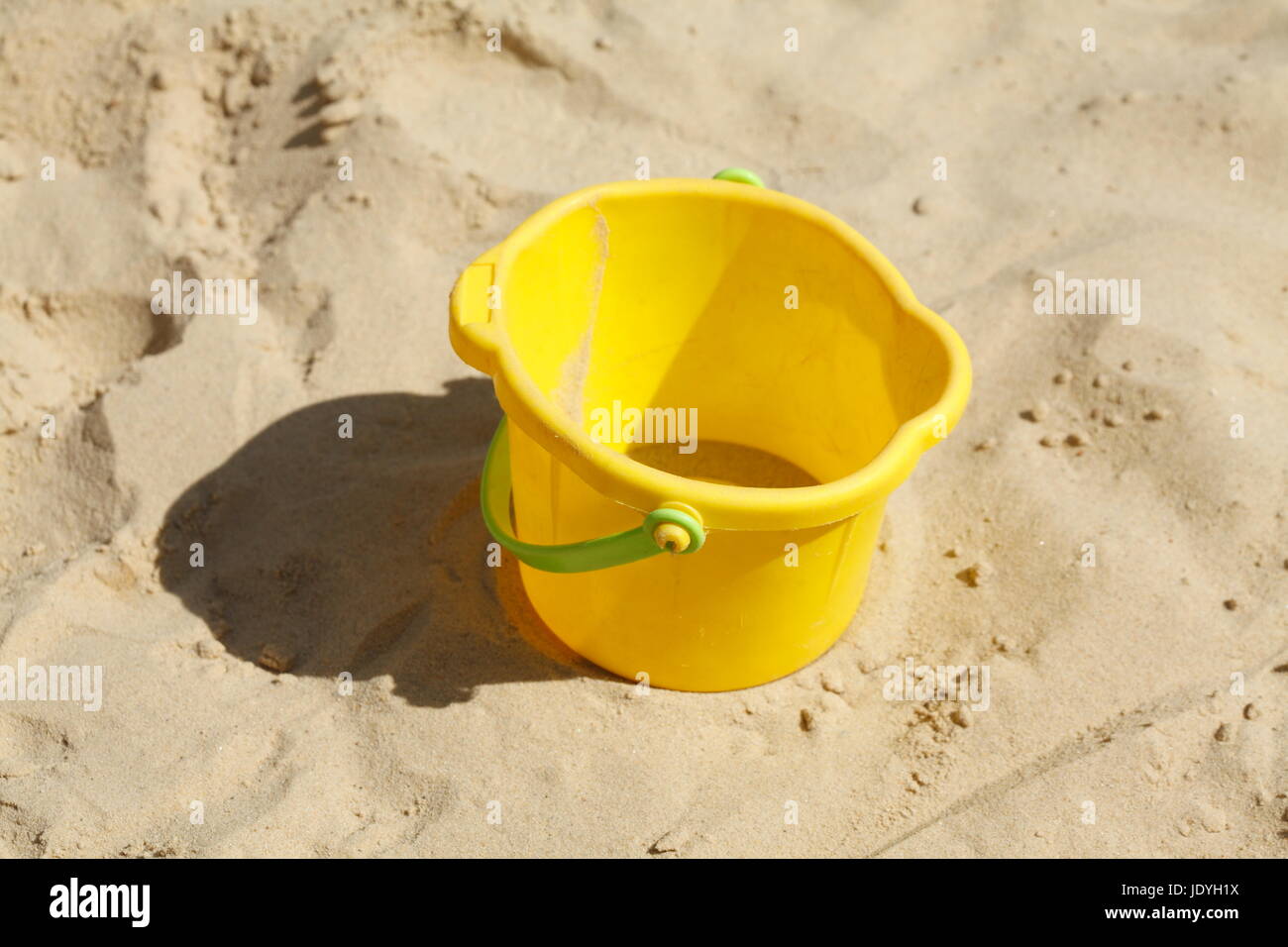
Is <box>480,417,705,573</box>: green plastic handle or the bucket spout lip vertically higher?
the bucket spout lip

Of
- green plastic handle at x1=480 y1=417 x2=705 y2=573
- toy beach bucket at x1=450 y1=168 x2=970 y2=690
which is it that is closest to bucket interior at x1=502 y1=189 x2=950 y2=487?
toy beach bucket at x1=450 y1=168 x2=970 y2=690

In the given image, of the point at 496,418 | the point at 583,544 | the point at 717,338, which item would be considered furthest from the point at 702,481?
the point at 496,418

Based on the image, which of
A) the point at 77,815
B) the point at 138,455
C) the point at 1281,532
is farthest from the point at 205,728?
the point at 1281,532

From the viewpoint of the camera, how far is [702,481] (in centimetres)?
174

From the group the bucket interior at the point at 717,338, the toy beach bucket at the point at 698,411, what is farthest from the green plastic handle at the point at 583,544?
the bucket interior at the point at 717,338

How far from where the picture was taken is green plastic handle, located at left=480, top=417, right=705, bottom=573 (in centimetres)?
165

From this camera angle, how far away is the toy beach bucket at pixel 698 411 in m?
1.72

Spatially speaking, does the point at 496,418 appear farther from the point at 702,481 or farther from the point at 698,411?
the point at 702,481

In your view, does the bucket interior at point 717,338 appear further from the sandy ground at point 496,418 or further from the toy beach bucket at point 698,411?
the sandy ground at point 496,418

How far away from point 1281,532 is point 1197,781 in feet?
1.68

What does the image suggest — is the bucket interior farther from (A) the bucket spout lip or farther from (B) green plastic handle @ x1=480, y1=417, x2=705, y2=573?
(B) green plastic handle @ x1=480, y1=417, x2=705, y2=573

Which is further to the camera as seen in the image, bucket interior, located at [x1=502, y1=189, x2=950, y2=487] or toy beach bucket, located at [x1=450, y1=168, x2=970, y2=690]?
bucket interior, located at [x1=502, y1=189, x2=950, y2=487]

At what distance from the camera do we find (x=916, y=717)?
1.96 m

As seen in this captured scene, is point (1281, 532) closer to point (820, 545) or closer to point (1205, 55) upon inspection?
point (820, 545)
